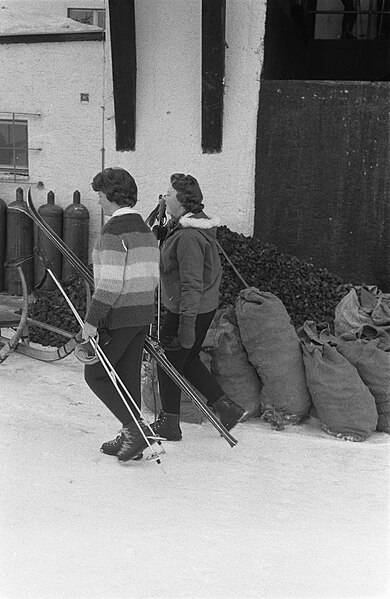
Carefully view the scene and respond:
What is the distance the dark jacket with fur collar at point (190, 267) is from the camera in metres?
4.27

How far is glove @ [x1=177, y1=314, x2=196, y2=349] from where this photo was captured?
4.28 meters

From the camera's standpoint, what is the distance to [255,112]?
24.6 ft

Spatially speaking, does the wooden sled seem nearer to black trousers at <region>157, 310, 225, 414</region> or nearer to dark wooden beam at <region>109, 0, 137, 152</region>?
black trousers at <region>157, 310, 225, 414</region>

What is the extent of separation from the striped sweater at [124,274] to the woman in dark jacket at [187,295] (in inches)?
9.9

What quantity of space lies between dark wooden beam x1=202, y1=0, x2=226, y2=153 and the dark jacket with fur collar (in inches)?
128

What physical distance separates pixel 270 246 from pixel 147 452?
343 centimetres

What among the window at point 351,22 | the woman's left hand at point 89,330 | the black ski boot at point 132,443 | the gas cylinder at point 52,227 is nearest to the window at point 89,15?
the gas cylinder at point 52,227

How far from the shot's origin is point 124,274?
3.95 metres

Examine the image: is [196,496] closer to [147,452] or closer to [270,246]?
[147,452]

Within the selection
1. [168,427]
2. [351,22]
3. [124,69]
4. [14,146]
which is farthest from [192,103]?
[351,22]

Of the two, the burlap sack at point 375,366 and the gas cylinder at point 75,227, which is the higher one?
the gas cylinder at point 75,227

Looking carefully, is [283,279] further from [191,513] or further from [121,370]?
[191,513]

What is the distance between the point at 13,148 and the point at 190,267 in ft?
16.7

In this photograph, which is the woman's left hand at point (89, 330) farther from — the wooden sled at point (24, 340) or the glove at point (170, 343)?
the wooden sled at point (24, 340)
